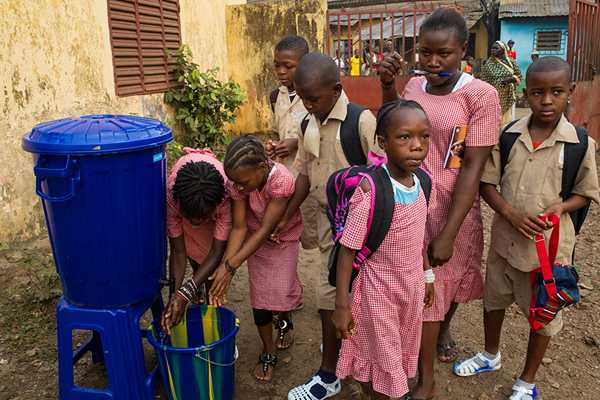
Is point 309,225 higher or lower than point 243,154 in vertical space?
lower

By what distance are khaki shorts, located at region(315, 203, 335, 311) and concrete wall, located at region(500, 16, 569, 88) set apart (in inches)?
598

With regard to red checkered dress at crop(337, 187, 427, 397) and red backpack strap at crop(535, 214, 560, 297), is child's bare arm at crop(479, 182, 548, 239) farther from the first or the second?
red checkered dress at crop(337, 187, 427, 397)

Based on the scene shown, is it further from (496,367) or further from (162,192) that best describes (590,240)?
(162,192)

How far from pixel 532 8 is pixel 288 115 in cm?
1540

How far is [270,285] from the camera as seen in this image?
2.52m

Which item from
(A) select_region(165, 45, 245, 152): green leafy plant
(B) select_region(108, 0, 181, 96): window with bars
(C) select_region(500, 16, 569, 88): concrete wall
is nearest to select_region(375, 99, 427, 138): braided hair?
(B) select_region(108, 0, 181, 96): window with bars

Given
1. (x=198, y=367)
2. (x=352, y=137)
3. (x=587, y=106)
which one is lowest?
(x=198, y=367)

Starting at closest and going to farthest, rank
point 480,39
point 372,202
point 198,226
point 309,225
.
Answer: point 372,202 < point 198,226 < point 309,225 < point 480,39

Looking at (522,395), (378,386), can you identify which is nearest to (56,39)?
(378,386)

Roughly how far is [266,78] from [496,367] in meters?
6.05

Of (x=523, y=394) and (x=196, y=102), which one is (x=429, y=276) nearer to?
(x=523, y=394)

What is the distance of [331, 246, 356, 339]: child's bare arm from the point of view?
6.17 feet

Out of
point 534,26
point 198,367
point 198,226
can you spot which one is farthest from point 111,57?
point 534,26

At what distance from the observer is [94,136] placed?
6.39 feet
